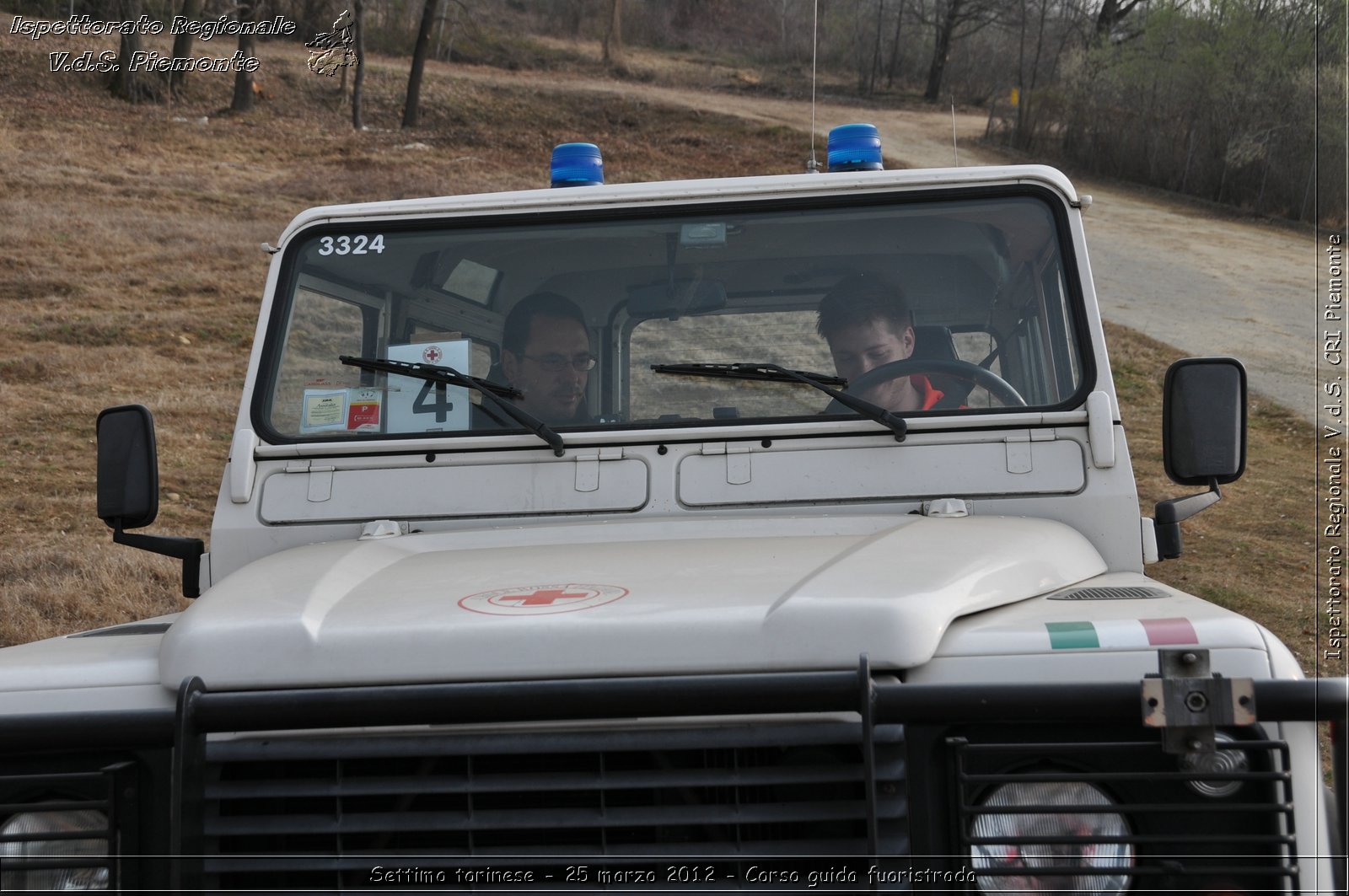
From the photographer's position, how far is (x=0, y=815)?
1.90 m

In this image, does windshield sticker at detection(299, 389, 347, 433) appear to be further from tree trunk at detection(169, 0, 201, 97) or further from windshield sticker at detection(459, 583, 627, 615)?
tree trunk at detection(169, 0, 201, 97)

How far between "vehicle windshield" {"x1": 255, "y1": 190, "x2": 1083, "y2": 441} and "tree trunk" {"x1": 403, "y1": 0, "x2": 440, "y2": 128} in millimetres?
26323

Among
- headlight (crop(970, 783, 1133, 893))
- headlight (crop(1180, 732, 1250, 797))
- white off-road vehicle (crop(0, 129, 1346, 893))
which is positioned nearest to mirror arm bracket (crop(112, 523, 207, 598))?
white off-road vehicle (crop(0, 129, 1346, 893))

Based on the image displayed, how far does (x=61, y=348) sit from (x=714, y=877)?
13.4 meters

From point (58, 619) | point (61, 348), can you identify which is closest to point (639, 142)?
point (61, 348)

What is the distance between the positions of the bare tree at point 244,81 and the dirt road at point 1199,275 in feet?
37.7

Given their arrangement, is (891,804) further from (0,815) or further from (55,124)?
(55,124)

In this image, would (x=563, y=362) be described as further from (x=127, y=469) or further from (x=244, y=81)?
(x=244, y=81)

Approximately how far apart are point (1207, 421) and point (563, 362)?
1.49m

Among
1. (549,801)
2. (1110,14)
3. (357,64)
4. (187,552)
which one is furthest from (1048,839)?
(1110,14)

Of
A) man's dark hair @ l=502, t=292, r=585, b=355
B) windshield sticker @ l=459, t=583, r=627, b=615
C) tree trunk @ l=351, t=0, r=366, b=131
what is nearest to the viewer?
windshield sticker @ l=459, t=583, r=627, b=615

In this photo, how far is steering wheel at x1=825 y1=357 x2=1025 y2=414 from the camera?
297cm

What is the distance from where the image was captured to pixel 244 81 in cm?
2716

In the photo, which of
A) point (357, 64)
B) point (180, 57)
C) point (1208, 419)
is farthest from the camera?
point (180, 57)
